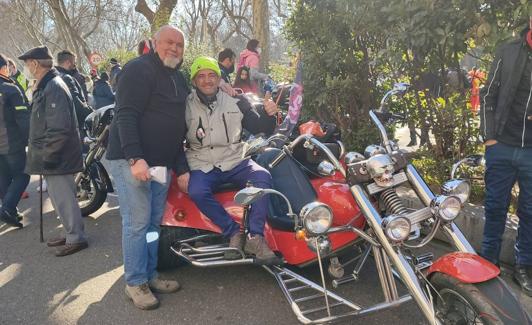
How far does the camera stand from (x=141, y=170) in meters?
2.86

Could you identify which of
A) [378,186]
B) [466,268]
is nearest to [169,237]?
[378,186]

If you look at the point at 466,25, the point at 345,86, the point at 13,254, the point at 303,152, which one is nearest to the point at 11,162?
the point at 13,254

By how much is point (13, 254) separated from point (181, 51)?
2806mm

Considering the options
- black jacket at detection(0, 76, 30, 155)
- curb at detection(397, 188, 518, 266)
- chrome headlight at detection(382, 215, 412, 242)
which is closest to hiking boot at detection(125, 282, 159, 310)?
chrome headlight at detection(382, 215, 412, 242)

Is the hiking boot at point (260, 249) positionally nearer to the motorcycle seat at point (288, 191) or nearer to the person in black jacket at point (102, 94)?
the motorcycle seat at point (288, 191)

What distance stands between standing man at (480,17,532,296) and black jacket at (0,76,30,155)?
15.9 ft

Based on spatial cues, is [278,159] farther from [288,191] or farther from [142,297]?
[142,297]

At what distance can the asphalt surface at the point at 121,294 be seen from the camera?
3033 millimetres

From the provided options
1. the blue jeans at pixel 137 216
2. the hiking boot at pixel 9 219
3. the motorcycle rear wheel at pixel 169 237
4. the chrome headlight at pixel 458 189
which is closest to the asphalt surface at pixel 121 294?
the motorcycle rear wheel at pixel 169 237

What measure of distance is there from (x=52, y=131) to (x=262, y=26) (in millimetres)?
10536

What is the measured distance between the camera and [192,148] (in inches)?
134

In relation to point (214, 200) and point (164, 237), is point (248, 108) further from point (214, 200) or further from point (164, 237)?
point (164, 237)

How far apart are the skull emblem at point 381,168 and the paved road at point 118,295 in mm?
1027

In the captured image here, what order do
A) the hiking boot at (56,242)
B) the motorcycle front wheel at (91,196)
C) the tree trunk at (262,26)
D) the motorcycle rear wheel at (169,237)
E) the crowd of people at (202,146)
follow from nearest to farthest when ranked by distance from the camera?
the crowd of people at (202,146), the motorcycle rear wheel at (169,237), the hiking boot at (56,242), the motorcycle front wheel at (91,196), the tree trunk at (262,26)
